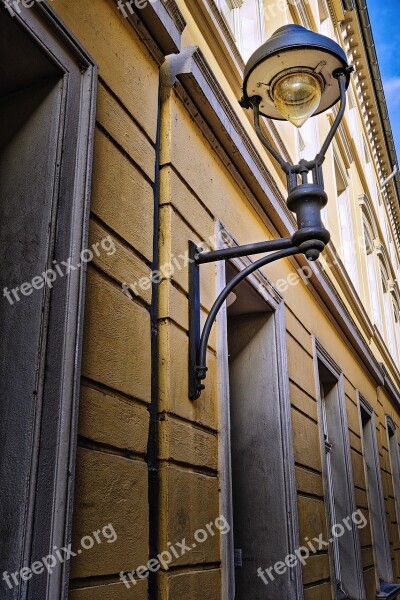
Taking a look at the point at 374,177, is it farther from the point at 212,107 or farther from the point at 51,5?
the point at 51,5

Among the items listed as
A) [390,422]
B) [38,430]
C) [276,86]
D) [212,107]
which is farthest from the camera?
[390,422]

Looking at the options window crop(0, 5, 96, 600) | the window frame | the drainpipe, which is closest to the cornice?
the window frame

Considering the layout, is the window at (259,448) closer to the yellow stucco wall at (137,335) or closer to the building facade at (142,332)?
the building facade at (142,332)

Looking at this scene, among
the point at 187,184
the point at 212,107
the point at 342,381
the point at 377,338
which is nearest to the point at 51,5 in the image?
the point at 187,184

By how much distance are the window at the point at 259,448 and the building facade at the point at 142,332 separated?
12mm

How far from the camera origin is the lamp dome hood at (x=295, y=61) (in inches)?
120

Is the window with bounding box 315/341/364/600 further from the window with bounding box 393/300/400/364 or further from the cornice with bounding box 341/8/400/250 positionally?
the window with bounding box 393/300/400/364

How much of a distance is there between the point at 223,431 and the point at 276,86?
172 cm

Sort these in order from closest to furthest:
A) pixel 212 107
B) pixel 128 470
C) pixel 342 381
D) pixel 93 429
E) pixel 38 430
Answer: pixel 38 430, pixel 93 429, pixel 128 470, pixel 212 107, pixel 342 381

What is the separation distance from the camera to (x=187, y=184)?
337cm

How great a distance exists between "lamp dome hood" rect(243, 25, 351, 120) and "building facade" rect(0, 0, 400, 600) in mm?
368

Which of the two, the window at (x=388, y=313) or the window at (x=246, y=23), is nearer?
the window at (x=246, y=23)
